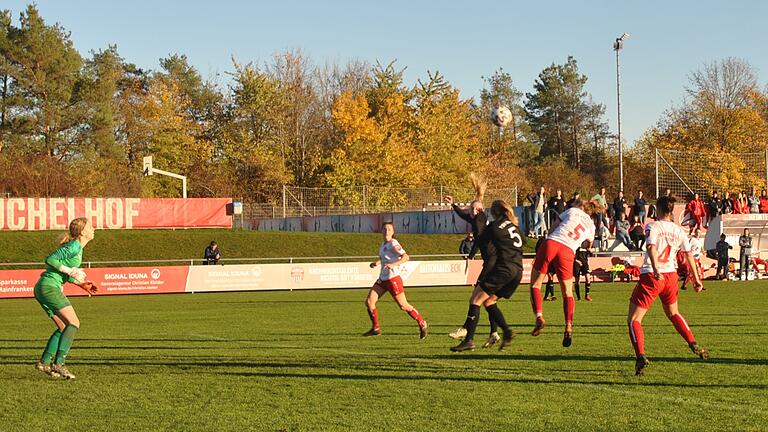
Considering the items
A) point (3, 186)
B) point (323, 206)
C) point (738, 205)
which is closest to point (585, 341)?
point (738, 205)

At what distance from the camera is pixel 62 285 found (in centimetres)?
1100

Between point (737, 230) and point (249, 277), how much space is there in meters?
21.0

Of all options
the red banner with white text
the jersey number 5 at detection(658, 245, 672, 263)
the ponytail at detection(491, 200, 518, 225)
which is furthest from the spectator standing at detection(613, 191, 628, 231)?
the jersey number 5 at detection(658, 245, 672, 263)

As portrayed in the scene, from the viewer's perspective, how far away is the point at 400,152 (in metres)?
69.7

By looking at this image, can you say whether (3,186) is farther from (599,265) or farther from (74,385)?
(74,385)

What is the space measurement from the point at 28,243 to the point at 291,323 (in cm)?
3038

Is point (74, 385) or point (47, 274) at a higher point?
point (47, 274)

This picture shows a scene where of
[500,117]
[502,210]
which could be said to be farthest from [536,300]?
[500,117]

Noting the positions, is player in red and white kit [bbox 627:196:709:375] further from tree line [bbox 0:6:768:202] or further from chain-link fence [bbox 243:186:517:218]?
tree line [bbox 0:6:768:202]

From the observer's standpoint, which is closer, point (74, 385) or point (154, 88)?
point (74, 385)

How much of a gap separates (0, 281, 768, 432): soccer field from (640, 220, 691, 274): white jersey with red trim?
3.88 ft

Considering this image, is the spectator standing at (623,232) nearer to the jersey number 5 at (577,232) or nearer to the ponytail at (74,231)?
the jersey number 5 at (577,232)

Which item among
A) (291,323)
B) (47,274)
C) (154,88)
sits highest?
(154,88)

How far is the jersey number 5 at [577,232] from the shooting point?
513 inches
